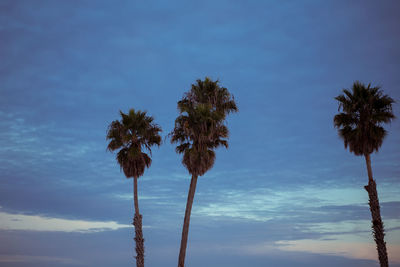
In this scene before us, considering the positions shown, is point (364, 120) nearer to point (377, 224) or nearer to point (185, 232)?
point (377, 224)

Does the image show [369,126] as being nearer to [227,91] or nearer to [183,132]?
[227,91]

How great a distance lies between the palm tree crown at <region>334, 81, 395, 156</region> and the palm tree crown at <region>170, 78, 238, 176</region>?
1060 cm

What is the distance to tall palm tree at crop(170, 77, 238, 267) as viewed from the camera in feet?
143

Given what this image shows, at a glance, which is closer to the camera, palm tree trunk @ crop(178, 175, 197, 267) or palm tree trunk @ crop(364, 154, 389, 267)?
palm tree trunk @ crop(364, 154, 389, 267)

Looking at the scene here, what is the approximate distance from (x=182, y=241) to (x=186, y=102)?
1358 cm

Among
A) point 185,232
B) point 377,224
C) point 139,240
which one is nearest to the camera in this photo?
point 377,224

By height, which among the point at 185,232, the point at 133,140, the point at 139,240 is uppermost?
the point at 133,140

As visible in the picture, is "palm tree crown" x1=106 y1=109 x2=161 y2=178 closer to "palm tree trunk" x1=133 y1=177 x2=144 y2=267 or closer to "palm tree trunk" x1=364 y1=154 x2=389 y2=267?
"palm tree trunk" x1=133 y1=177 x2=144 y2=267

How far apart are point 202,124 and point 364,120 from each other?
14.9 metres

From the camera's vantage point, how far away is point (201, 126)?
44.7 m

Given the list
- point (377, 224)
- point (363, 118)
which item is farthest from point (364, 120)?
point (377, 224)

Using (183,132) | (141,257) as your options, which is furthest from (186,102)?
(141,257)

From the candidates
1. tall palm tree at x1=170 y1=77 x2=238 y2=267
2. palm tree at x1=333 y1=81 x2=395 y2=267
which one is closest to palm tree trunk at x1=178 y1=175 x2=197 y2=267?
tall palm tree at x1=170 y1=77 x2=238 y2=267

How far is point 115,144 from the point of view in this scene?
4766 centimetres
